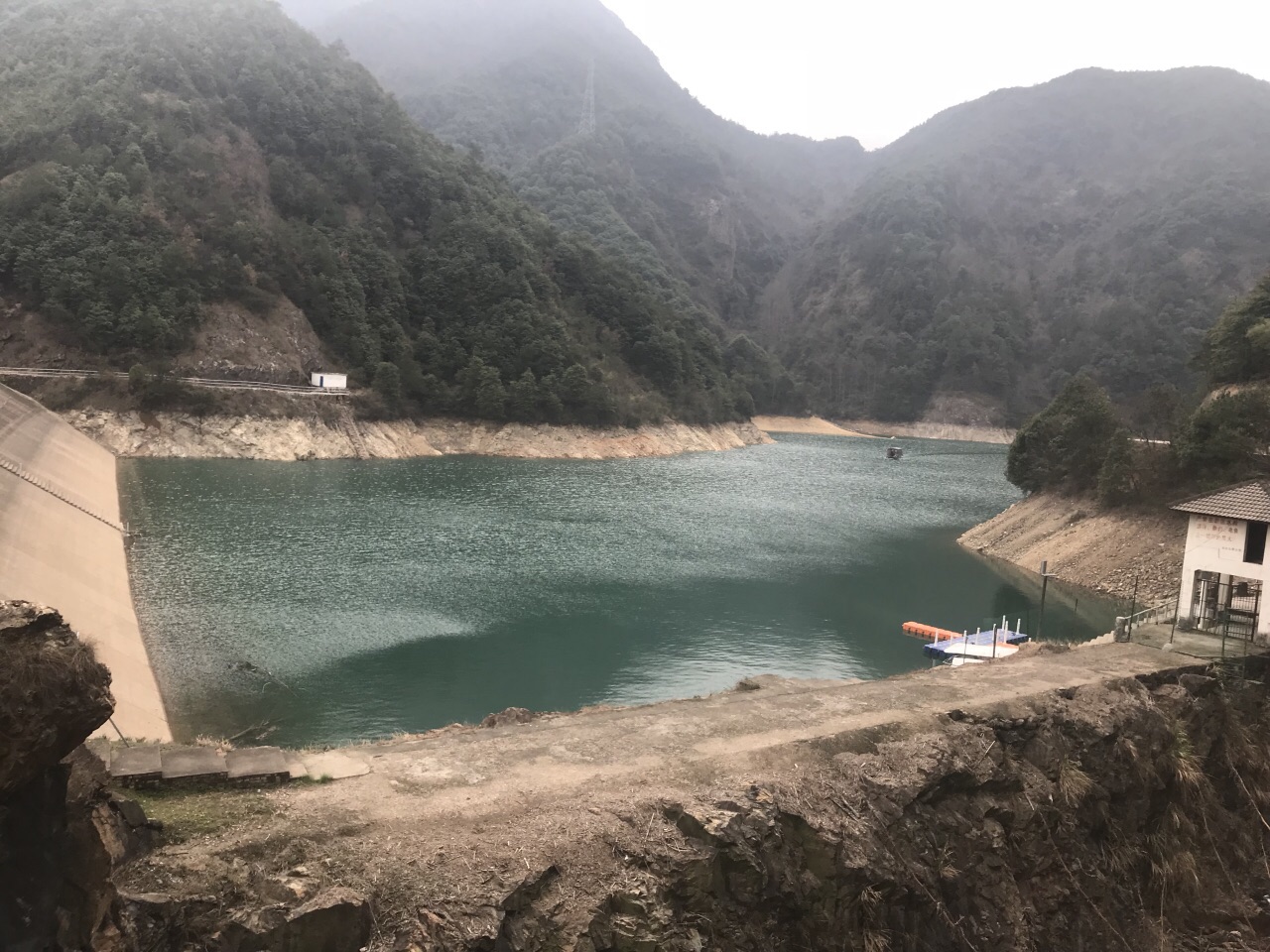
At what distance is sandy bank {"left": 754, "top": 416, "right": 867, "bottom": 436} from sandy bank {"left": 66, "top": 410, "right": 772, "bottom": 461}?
2053 inches

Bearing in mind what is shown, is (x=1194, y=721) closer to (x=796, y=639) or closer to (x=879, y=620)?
(x=796, y=639)

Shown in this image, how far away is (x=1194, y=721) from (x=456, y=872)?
601 inches

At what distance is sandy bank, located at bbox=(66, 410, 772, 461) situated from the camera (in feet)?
209

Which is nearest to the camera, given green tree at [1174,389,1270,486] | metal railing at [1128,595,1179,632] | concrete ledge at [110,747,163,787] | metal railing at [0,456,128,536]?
concrete ledge at [110,747,163,787]

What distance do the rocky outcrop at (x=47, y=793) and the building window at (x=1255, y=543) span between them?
2275cm

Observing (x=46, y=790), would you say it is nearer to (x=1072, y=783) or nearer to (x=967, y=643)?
(x=1072, y=783)

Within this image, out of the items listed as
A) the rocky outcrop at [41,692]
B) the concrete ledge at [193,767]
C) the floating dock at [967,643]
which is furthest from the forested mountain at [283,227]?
the rocky outcrop at [41,692]

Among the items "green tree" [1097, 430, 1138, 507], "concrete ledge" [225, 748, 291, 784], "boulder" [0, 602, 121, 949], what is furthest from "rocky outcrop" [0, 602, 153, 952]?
"green tree" [1097, 430, 1138, 507]

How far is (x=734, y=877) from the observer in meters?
9.54

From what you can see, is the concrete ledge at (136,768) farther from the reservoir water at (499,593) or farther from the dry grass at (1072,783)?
the dry grass at (1072,783)

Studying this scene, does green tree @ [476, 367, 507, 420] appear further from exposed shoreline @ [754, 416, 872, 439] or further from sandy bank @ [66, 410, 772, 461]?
exposed shoreline @ [754, 416, 872, 439]

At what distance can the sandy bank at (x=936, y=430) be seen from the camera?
6585 inches

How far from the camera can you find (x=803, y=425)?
165 m

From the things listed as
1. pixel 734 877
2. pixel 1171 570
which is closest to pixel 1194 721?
pixel 734 877
